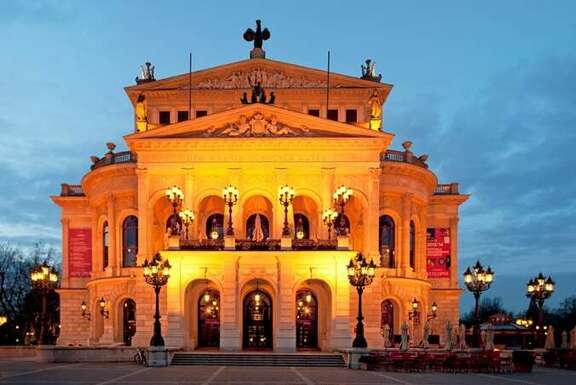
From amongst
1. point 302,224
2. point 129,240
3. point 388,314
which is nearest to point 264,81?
point 302,224

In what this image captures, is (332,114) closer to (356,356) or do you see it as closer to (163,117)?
(163,117)

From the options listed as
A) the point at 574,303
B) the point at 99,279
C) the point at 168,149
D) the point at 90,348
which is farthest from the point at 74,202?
the point at 574,303

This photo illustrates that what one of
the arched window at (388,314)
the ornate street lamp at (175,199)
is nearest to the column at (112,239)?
the ornate street lamp at (175,199)

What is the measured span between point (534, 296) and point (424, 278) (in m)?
19.4

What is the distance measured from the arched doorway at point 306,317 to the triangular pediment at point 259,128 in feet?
37.5

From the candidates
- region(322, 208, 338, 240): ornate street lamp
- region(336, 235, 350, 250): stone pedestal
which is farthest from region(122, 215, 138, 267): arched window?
region(336, 235, 350, 250): stone pedestal

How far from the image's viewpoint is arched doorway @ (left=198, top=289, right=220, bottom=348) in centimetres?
6016

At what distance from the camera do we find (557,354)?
4838 centimetres

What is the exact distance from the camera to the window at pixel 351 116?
220 ft

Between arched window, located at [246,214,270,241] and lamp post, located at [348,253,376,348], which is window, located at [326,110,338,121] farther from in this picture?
lamp post, located at [348,253,376,348]

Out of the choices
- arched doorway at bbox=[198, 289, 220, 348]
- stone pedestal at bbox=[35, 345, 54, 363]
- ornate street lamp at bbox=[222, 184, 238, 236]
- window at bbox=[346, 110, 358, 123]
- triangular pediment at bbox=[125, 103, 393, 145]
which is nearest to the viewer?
stone pedestal at bbox=[35, 345, 54, 363]

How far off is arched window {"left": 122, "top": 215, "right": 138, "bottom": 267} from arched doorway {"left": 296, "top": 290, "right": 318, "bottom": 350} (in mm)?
13880

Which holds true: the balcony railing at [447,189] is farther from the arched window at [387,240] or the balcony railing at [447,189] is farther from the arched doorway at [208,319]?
the arched doorway at [208,319]

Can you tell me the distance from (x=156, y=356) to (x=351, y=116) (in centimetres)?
2831
